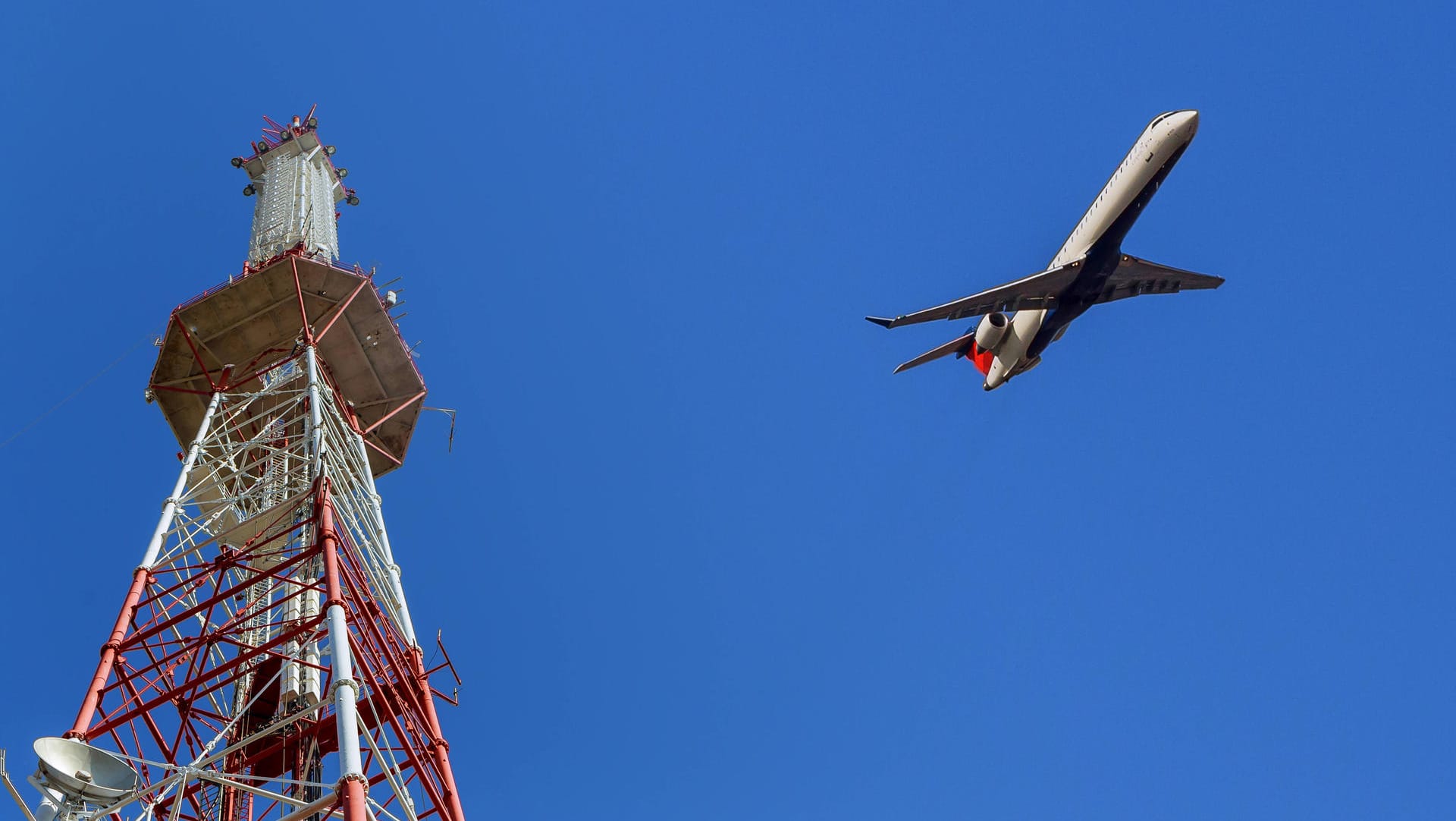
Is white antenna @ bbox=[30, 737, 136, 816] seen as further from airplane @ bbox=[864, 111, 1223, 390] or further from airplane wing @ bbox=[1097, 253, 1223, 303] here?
airplane wing @ bbox=[1097, 253, 1223, 303]

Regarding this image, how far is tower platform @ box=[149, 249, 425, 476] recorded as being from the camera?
33656 mm

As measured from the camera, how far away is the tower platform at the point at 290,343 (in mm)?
33656

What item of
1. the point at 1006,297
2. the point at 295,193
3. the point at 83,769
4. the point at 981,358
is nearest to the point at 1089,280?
the point at 1006,297

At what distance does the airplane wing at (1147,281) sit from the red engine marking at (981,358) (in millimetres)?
6835

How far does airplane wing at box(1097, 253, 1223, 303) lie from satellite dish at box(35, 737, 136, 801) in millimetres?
41457

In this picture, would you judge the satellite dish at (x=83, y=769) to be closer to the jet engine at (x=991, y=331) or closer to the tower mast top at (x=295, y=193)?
the tower mast top at (x=295, y=193)

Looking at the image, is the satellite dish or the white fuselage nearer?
the satellite dish

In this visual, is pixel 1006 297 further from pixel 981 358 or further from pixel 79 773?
pixel 79 773

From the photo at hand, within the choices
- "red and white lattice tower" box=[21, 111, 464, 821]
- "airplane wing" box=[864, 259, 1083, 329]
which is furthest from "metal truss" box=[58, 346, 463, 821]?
"airplane wing" box=[864, 259, 1083, 329]

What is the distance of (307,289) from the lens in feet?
113

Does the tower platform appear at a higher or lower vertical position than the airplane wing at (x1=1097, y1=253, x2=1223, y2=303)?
lower

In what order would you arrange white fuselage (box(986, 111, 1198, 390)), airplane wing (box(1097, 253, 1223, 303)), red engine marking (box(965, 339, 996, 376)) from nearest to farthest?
white fuselage (box(986, 111, 1198, 390))
airplane wing (box(1097, 253, 1223, 303))
red engine marking (box(965, 339, 996, 376))

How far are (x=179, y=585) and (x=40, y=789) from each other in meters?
6.32

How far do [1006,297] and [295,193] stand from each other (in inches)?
1023
